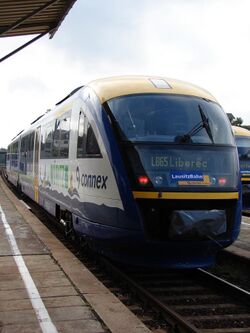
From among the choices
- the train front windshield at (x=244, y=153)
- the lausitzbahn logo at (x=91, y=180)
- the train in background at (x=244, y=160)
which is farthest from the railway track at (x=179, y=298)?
the train front windshield at (x=244, y=153)

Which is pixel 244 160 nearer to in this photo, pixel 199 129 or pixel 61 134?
pixel 61 134

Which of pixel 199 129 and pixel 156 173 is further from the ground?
pixel 199 129

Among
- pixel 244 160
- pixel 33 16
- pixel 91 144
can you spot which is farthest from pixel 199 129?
pixel 244 160

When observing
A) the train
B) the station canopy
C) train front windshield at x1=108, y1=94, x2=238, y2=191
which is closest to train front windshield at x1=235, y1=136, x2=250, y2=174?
the station canopy

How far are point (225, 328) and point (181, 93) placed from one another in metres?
3.58

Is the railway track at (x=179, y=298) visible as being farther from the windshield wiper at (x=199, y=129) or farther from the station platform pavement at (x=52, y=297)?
the windshield wiper at (x=199, y=129)

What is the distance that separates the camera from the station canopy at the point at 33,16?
8.86m

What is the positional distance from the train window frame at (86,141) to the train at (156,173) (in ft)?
0.05

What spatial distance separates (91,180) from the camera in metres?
7.70

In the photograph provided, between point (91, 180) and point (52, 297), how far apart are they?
7.44ft

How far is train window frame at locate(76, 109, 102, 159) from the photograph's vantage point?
7.59 metres

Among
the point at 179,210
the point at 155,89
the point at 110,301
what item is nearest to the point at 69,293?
the point at 110,301

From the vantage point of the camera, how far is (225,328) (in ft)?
18.8

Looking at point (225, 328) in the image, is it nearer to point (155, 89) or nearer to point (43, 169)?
point (155, 89)
